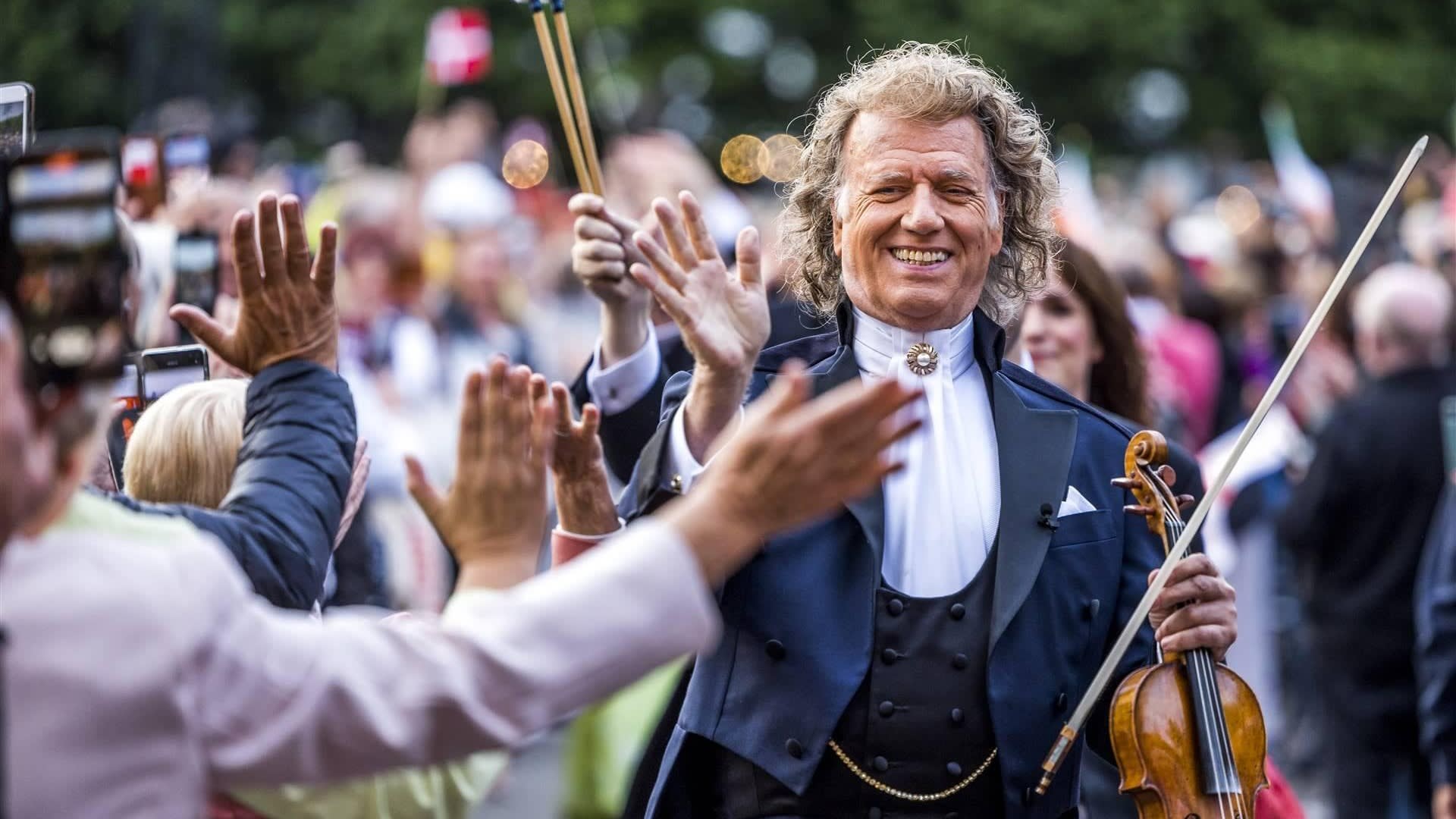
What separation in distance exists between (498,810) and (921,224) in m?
5.97

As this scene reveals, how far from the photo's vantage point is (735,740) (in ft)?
10.7

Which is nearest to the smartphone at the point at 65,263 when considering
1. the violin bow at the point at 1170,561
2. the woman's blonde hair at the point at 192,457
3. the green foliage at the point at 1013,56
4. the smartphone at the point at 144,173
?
the woman's blonde hair at the point at 192,457

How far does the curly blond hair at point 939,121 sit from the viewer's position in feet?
11.7

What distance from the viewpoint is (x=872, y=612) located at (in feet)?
10.7

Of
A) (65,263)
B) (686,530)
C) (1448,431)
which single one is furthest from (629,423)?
(1448,431)

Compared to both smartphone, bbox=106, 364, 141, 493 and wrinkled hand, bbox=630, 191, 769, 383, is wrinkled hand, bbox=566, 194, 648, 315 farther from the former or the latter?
smartphone, bbox=106, 364, 141, 493

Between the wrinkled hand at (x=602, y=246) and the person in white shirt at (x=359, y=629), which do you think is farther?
the wrinkled hand at (x=602, y=246)

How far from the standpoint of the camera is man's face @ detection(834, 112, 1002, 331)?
11.4 ft

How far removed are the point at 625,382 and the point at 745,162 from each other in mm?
16685

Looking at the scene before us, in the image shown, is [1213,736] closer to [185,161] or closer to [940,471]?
[940,471]

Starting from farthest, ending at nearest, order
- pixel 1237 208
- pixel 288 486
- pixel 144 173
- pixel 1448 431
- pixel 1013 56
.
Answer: pixel 1013 56
pixel 1237 208
pixel 1448 431
pixel 144 173
pixel 288 486

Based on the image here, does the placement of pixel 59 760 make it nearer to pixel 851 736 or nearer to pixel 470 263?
pixel 851 736

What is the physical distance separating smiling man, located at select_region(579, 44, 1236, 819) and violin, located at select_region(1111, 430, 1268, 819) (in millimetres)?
74

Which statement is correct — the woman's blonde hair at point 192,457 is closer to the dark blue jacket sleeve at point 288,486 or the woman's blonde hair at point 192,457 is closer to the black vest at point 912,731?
the dark blue jacket sleeve at point 288,486
